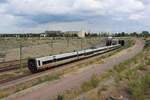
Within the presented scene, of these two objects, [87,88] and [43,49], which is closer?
[87,88]

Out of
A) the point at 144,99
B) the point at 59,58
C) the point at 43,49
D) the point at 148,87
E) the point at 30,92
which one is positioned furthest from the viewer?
the point at 43,49

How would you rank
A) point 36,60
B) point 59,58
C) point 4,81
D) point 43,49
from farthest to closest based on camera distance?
point 43,49, point 59,58, point 36,60, point 4,81

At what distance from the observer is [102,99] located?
14.4m

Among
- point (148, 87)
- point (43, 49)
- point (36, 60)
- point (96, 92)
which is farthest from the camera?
point (43, 49)

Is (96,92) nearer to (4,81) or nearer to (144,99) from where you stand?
(144,99)

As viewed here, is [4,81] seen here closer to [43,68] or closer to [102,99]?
[43,68]

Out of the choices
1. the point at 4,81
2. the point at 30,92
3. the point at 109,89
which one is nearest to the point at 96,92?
the point at 109,89

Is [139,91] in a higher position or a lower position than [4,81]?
higher

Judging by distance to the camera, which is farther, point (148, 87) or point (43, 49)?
point (43, 49)

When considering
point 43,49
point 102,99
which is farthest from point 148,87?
point 43,49

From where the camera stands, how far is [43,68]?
36.8m

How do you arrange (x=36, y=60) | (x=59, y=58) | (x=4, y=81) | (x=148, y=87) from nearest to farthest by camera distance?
(x=148, y=87) → (x=4, y=81) → (x=36, y=60) → (x=59, y=58)

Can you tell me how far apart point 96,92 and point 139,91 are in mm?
2215

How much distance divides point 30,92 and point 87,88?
10.8 feet
